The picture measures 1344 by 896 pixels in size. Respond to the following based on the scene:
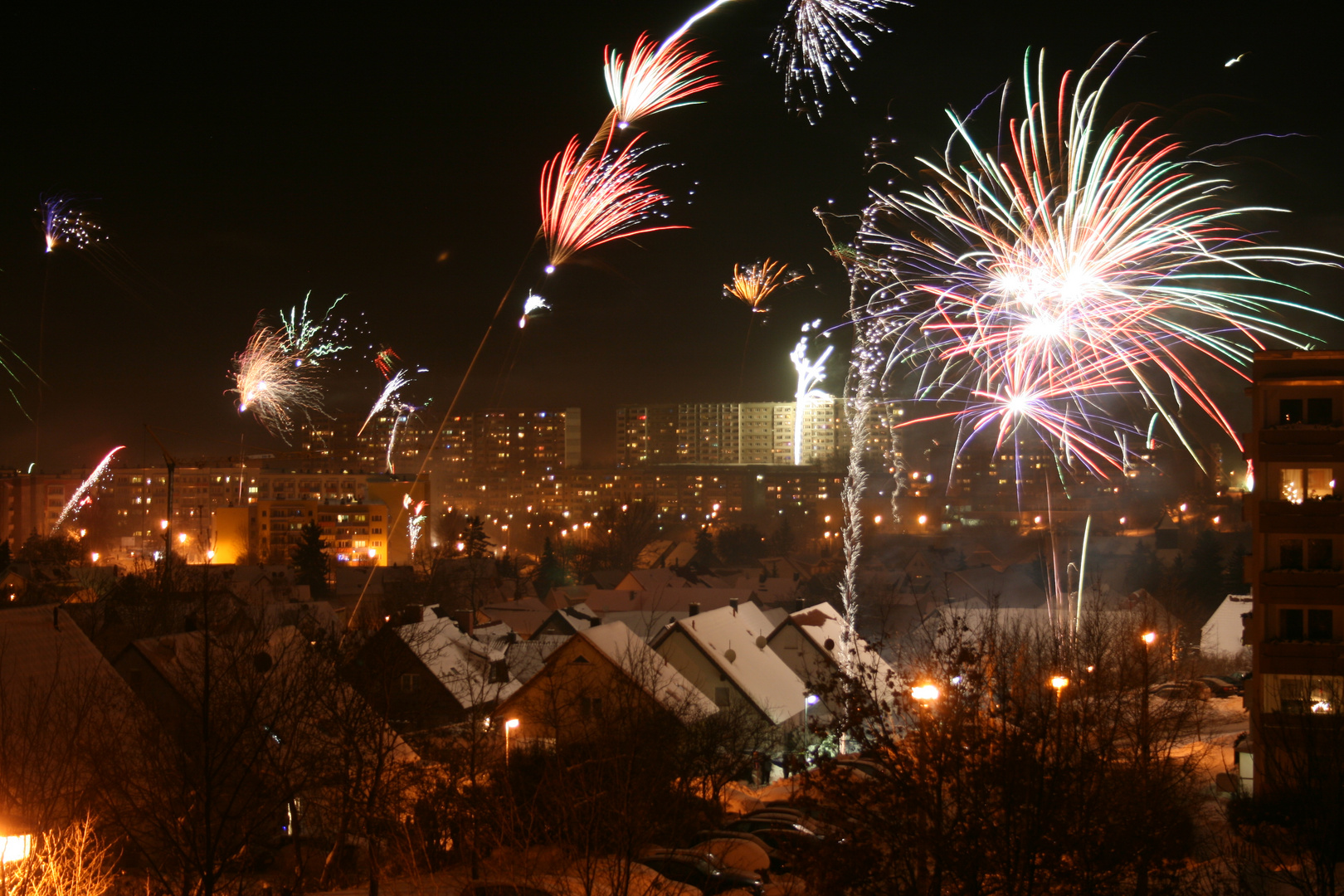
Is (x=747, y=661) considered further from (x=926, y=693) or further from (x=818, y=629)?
(x=926, y=693)

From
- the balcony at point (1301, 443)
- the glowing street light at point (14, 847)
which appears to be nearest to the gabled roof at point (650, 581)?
the balcony at point (1301, 443)

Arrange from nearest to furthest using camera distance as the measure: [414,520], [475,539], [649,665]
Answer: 1. [649,665]
2. [475,539]
3. [414,520]

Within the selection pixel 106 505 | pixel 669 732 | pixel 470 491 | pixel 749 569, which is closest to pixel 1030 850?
pixel 669 732

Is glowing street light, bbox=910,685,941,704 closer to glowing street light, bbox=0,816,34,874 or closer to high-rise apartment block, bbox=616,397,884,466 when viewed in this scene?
glowing street light, bbox=0,816,34,874

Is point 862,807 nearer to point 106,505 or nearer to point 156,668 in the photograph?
point 156,668

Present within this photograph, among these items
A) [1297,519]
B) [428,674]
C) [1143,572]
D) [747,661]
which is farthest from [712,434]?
Answer: [1297,519]

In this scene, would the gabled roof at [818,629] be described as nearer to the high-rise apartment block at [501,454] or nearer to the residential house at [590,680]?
the residential house at [590,680]

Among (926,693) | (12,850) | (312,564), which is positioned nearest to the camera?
(12,850)
